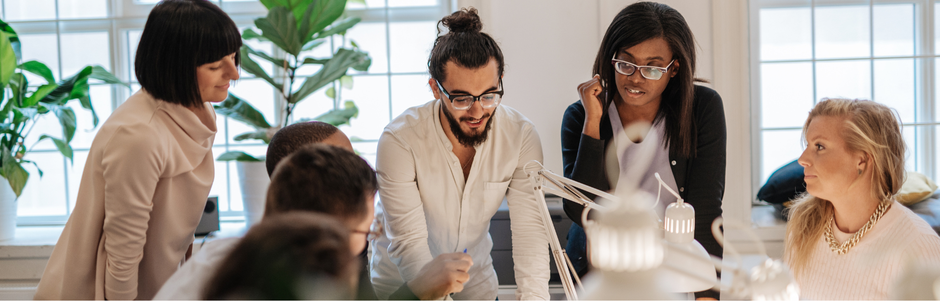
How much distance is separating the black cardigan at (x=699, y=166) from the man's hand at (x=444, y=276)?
0.46 metres

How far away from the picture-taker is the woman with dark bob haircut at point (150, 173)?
114 cm

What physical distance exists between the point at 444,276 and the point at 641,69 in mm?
752

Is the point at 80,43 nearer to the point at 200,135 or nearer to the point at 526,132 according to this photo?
the point at 200,135

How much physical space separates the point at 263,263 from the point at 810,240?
124 cm

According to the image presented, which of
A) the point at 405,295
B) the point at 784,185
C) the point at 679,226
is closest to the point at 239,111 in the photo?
the point at 405,295

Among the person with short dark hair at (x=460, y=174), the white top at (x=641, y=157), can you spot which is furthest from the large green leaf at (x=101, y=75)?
the white top at (x=641, y=157)

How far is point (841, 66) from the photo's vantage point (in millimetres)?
3055

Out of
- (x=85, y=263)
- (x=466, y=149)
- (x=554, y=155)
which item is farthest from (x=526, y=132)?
(x=554, y=155)

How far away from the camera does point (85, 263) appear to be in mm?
1193

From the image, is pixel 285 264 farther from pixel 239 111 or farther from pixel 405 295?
pixel 239 111

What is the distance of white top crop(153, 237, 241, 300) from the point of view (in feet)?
2.53

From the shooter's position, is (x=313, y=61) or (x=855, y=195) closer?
(x=855, y=195)

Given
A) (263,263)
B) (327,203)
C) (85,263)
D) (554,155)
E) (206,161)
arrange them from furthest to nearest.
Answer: (554,155)
(206,161)
(85,263)
(327,203)
(263,263)

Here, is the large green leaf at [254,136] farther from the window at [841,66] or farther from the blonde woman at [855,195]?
the window at [841,66]
